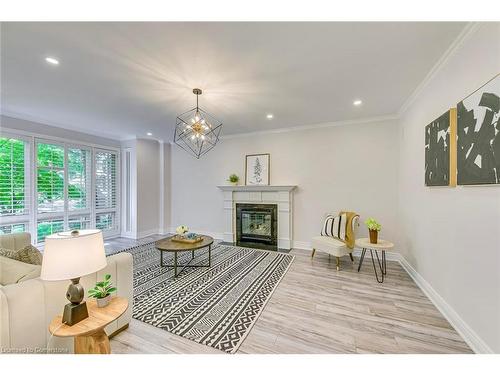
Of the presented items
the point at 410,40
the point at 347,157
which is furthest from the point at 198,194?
the point at 410,40

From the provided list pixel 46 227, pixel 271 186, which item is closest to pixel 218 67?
pixel 271 186

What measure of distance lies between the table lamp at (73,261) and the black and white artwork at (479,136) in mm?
2786

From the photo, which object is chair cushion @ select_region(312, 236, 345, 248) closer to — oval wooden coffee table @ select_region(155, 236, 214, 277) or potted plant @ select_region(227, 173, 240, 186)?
oval wooden coffee table @ select_region(155, 236, 214, 277)

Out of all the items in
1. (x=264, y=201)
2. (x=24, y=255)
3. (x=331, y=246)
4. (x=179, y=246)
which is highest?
(x=264, y=201)

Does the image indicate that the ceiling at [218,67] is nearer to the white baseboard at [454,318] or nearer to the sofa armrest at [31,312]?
the sofa armrest at [31,312]

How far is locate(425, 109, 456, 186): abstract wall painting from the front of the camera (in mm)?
2004

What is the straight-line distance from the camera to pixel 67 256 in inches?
45.8

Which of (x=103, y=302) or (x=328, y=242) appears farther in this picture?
(x=328, y=242)

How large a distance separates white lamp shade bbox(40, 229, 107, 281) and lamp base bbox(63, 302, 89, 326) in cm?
21

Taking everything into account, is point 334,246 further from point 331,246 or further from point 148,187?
point 148,187

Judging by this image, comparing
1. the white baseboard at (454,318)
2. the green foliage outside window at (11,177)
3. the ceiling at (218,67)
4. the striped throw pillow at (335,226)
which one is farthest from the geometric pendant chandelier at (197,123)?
the white baseboard at (454,318)

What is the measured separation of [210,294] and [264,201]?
260 cm

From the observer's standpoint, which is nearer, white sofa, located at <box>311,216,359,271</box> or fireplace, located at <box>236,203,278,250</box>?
white sofa, located at <box>311,216,359,271</box>

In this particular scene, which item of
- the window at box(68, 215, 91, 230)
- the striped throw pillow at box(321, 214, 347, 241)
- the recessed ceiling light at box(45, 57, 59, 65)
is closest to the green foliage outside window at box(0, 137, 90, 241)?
the window at box(68, 215, 91, 230)
